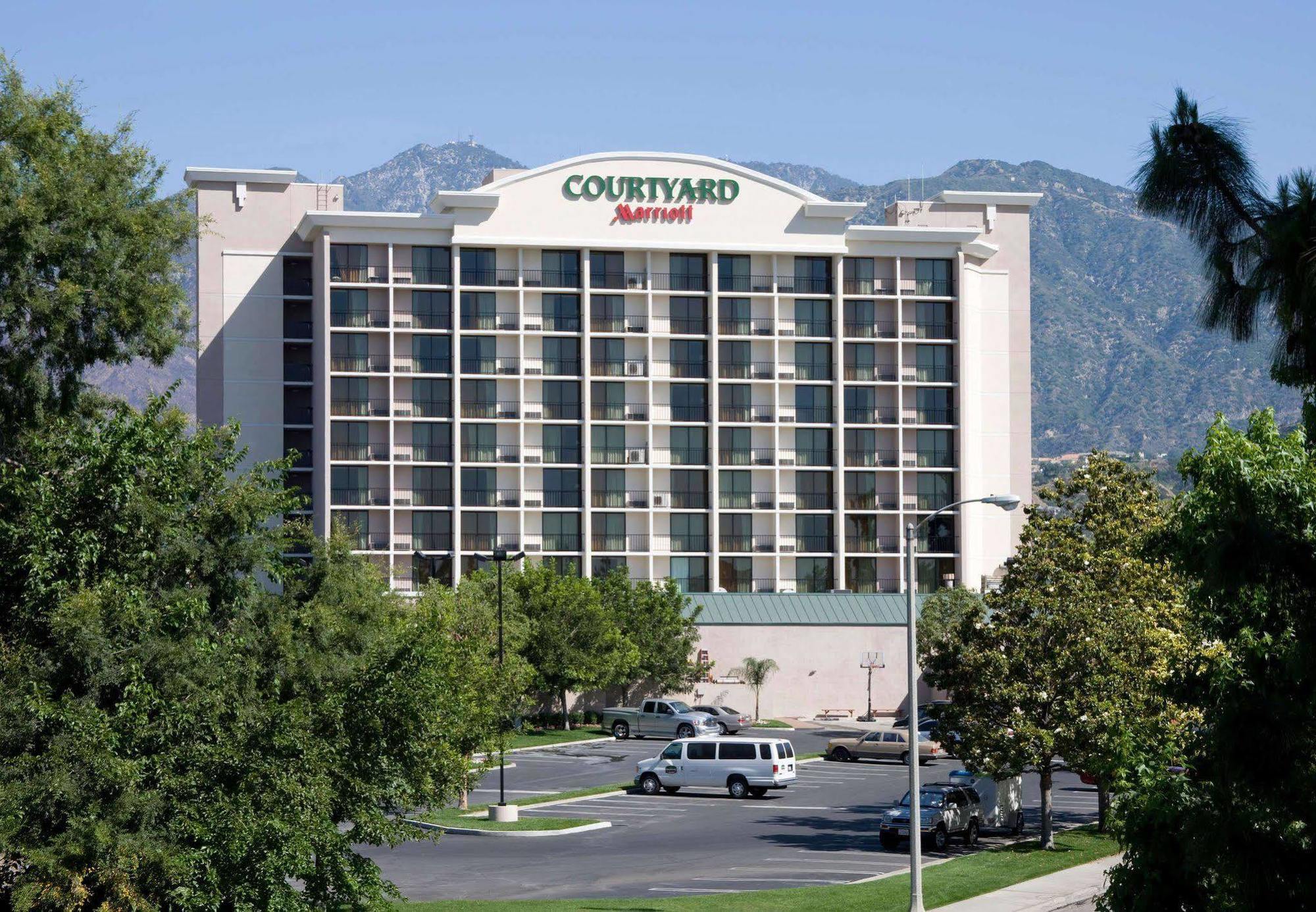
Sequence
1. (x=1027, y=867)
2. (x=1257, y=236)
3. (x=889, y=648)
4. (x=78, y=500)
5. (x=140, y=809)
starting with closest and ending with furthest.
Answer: (x=1257, y=236) → (x=140, y=809) → (x=78, y=500) → (x=1027, y=867) → (x=889, y=648)

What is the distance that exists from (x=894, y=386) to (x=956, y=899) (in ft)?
217

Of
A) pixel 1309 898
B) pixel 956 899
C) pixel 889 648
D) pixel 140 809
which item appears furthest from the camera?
pixel 889 648

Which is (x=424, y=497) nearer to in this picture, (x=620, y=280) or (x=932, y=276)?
(x=620, y=280)

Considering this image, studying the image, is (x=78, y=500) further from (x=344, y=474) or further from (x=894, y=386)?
(x=894, y=386)

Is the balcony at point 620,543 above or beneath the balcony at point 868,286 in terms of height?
beneath

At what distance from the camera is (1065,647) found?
131 feet

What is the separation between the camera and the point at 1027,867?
37.6 meters

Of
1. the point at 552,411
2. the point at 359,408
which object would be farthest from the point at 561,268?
the point at 359,408

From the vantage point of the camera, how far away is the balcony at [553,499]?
94.6 meters

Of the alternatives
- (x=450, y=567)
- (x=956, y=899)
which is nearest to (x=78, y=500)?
(x=956, y=899)

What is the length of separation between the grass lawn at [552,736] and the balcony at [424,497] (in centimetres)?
1802

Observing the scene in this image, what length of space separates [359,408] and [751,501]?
2466 centimetres

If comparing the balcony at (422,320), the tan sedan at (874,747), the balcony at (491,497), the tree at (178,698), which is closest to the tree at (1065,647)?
the tree at (178,698)

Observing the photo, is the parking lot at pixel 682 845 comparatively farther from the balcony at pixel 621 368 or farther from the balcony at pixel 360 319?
the balcony at pixel 360 319
